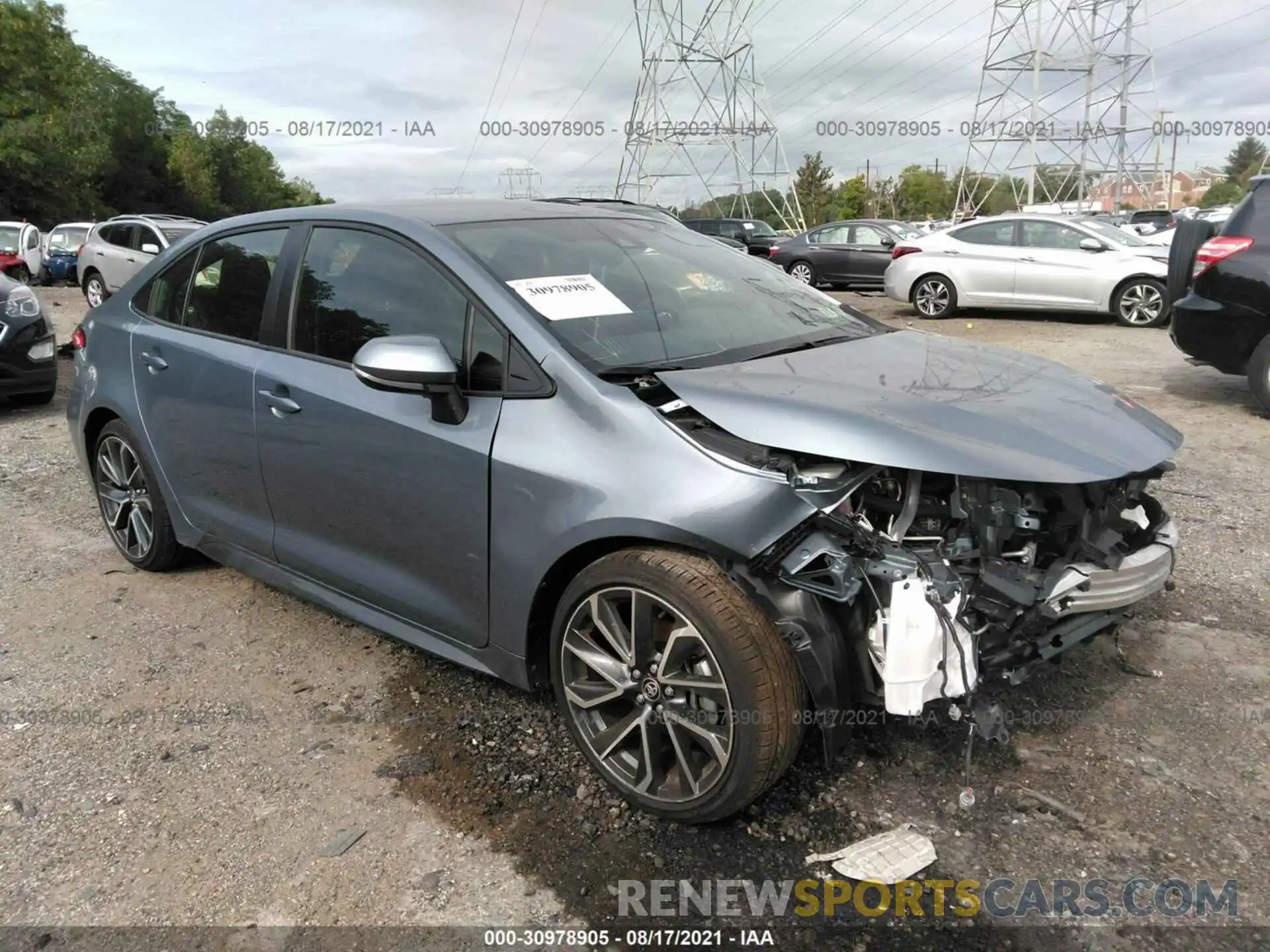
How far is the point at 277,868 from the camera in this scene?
2.47 metres

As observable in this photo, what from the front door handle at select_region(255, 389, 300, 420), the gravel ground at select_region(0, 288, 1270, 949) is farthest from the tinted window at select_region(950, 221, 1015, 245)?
the front door handle at select_region(255, 389, 300, 420)

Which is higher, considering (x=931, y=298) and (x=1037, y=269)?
(x=1037, y=269)

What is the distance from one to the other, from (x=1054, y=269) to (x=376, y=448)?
38.7 ft

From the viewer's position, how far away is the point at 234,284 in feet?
12.3

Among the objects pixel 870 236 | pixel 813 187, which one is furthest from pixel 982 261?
pixel 813 187

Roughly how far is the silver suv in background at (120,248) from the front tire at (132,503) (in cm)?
1058

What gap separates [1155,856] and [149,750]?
2987 mm

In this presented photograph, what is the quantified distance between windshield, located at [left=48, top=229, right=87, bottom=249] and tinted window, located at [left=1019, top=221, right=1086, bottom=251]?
65.0 ft

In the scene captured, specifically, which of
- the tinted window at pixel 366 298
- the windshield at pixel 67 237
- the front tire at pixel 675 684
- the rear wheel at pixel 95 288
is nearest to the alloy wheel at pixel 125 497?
the tinted window at pixel 366 298

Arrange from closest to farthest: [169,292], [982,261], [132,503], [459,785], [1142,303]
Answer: [459,785] → [169,292] → [132,503] → [1142,303] → [982,261]

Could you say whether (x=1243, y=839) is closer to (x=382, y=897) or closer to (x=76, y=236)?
(x=382, y=897)

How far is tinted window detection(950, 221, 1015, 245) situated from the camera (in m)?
12.9

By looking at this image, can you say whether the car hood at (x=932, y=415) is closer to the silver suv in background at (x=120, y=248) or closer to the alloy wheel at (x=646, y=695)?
the alloy wheel at (x=646, y=695)

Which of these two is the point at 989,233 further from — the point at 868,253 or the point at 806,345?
the point at 806,345
